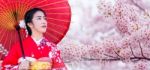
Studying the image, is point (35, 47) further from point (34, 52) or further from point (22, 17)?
point (22, 17)

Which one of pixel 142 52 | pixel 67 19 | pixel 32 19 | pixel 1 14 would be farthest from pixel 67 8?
pixel 142 52

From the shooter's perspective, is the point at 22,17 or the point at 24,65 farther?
the point at 22,17

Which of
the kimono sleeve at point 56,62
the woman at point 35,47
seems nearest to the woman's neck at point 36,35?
the woman at point 35,47

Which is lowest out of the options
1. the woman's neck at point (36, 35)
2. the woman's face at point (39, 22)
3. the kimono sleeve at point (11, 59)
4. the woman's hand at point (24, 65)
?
the woman's hand at point (24, 65)

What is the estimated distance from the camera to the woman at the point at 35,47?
2410 millimetres

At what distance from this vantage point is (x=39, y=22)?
7.94ft

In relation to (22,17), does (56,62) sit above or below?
below

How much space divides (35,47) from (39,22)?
5.6 inches

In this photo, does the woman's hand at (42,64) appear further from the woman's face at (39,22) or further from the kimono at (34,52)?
the woman's face at (39,22)

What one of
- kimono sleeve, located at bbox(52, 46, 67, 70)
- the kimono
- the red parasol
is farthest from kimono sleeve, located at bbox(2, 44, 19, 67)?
kimono sleeve, located at bbox(52, 46, 67, 70)

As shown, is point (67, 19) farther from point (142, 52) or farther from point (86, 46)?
point (142, 52)

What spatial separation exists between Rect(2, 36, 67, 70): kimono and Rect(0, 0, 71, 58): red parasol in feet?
0.25

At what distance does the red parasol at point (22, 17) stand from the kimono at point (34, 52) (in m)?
A: 0.08

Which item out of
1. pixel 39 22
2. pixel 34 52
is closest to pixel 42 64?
pixel 34 52
